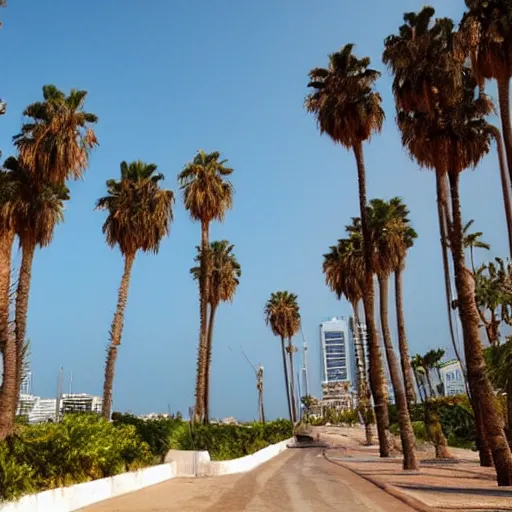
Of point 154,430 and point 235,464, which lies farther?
point 235,464

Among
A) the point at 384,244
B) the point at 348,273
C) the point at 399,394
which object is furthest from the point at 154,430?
the point at 348,273

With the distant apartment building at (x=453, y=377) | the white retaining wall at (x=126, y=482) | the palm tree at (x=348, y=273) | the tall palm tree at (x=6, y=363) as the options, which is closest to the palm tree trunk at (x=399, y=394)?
the palm tree at (x=348, y=273)

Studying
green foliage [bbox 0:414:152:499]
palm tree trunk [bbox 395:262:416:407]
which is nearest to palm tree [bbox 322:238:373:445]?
palm tree trunk [bbox 395:262:416:407]

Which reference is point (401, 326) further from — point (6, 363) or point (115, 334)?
point (6, 363)

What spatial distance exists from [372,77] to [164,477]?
818 inches

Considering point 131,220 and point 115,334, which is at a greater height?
point 131,220

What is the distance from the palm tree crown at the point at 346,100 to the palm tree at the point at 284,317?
46.3m

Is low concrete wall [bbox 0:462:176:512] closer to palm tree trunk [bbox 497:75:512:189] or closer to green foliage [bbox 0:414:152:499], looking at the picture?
green foliage [bbox 0:414:152:499]

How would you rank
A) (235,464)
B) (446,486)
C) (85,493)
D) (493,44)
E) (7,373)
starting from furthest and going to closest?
(235,464) → (493,44) → (446,486) → (7,373) → (85,493)

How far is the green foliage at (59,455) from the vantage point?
35.6 feet

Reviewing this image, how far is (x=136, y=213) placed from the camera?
32312 mm

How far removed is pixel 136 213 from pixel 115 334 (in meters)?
6.31

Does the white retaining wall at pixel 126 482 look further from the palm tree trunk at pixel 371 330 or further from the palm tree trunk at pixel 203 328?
the palm tree trunk at pixel 371 330

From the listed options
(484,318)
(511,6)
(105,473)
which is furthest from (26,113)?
(484,318)
